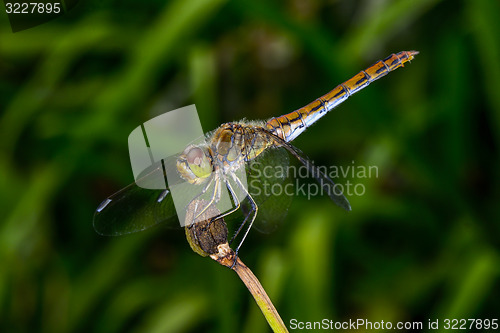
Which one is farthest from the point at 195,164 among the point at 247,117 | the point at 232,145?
the point at 247,117

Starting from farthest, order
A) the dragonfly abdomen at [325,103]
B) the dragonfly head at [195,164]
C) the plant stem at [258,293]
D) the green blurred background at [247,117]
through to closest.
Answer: the green blurred background at [247,117]
the dragonfly abdomen at [325,103]
the dragonfly head at [195,164]
the plant stem at [258,293]

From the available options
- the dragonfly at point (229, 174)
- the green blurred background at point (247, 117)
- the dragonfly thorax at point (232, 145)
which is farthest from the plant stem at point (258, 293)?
the green blurred background at point (247, 117)

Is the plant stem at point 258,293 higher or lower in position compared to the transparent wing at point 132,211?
lower

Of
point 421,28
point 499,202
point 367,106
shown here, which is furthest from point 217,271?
point 421,28

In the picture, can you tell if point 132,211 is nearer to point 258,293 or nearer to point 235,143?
point 235,143

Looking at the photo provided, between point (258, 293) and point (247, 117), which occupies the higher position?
point (247, 117)

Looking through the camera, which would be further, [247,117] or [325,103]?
[247,117]

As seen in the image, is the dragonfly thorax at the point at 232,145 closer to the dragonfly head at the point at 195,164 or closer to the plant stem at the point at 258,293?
the dragonfly head at the point at 195,164

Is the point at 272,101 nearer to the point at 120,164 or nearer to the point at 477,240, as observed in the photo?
→ the point at 120,164
